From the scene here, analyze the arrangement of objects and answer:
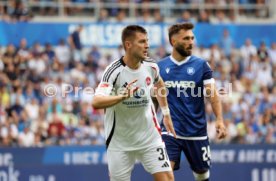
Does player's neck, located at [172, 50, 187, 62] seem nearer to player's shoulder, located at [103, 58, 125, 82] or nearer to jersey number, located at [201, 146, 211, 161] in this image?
jersey number, located at [201, 146, 211, 161]

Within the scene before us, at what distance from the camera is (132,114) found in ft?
36.7

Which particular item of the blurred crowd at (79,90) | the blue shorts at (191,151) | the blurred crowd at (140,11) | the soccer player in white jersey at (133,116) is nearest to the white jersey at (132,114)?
the soccer player in white jersey at (133,116)

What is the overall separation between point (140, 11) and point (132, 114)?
16.1 meters

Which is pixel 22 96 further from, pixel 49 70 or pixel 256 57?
pixel 256 57

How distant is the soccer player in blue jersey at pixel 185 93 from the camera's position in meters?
12.5

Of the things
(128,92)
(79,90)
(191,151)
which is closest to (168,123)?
(191,151)

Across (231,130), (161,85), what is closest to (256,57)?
(231,130)

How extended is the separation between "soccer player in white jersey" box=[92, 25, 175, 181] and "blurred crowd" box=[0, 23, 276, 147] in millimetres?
8234

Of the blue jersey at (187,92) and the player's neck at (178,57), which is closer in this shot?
the blue jersey at (187,92)

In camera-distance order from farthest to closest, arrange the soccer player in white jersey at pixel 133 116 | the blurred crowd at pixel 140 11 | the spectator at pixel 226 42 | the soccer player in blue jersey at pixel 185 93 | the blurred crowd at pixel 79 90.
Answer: the spectator at pixel 226 42
the blurred crowd at pixel 140 11
the blurred crowd at pixel 79 90
the soccer player in blue jersey at pixel 185 93
the soccer player in white jersey at pixel 133 116

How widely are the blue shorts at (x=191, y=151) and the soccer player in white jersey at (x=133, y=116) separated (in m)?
1.16

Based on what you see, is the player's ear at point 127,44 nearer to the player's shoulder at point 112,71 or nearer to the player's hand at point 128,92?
the player's shoulder at point 112,71

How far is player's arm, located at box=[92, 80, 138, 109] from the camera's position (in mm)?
10422

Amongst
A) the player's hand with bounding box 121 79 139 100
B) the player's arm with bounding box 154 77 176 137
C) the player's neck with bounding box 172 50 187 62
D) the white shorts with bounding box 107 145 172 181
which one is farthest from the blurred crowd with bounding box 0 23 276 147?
the player's hand with bounding box 121 79 139 100
